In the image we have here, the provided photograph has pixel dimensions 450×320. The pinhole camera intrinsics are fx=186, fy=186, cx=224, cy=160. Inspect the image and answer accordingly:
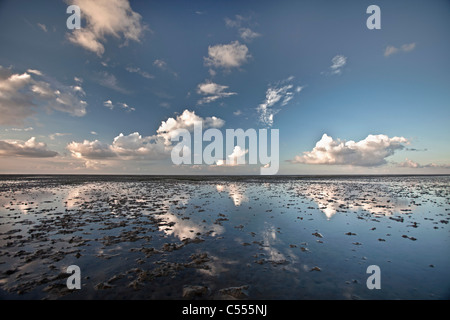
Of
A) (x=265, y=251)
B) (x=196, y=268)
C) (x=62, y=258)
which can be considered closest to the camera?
(x=196, y=268)

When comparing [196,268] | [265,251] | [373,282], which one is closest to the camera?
[373,282]

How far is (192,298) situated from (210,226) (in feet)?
30.7

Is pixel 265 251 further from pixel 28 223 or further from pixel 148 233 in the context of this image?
pixel 28 223

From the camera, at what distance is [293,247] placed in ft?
38.5

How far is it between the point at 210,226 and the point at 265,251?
20.4ft

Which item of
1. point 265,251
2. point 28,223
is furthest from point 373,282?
point 28,223

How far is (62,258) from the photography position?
1009 cm
